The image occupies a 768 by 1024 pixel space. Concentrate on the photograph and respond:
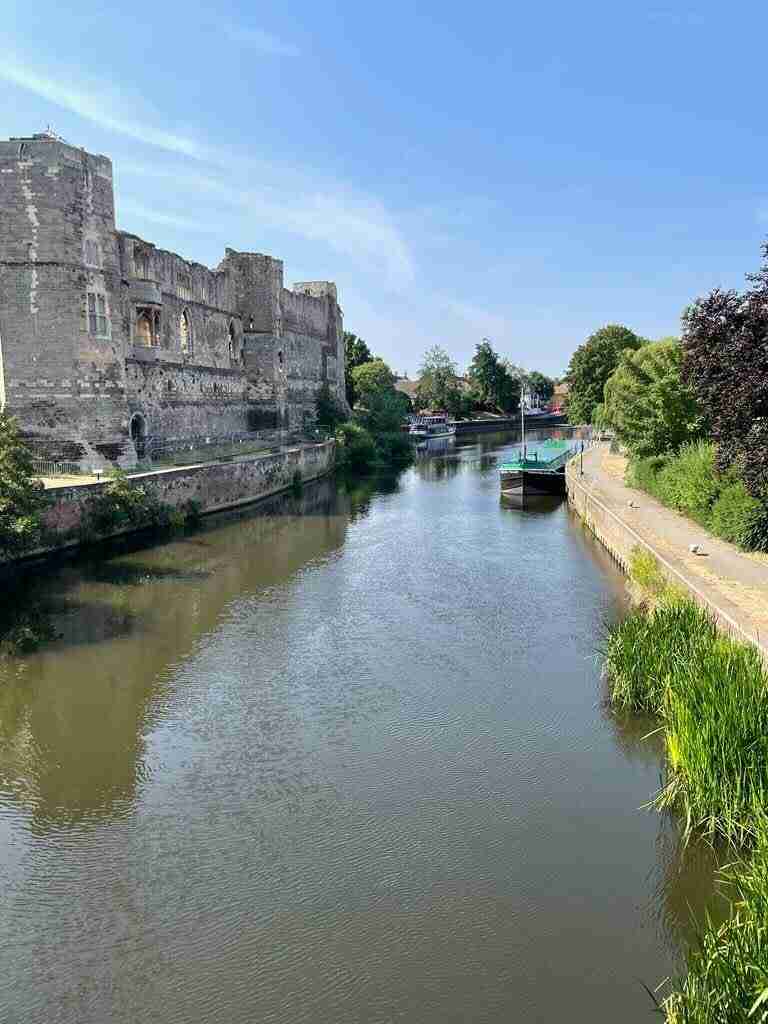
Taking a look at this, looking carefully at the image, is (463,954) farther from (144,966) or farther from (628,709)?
(628,709)

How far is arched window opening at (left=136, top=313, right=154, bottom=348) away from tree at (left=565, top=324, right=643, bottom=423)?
3694cm

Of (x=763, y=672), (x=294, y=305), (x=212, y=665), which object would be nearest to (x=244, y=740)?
(x=212, y=665)

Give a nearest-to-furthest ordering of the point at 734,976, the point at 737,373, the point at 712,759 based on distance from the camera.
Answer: the point at 734,976 < the point at 712,759 < the point at 737,373

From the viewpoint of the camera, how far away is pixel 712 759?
7559 millimetres

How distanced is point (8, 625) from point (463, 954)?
11.5 meters

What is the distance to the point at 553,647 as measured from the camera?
13.8 meters

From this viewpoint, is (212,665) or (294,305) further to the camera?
(294,305)

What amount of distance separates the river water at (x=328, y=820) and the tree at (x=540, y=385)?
387ft

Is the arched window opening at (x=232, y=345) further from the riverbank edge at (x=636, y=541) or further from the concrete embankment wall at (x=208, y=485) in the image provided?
the riverbank edge at (x=636, y=541)

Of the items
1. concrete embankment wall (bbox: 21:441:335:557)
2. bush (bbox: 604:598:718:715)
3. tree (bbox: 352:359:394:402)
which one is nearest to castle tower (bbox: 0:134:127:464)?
concrete embankment wall (bbox: 21:441:335:557)

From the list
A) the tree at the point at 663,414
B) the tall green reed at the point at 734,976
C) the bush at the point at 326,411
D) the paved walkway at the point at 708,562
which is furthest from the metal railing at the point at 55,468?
the bush at the point at 326,411

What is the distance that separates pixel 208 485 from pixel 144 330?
8447mm

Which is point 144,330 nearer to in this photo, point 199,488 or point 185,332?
point 185,332

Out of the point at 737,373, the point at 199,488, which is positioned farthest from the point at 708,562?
the point at 199,488
